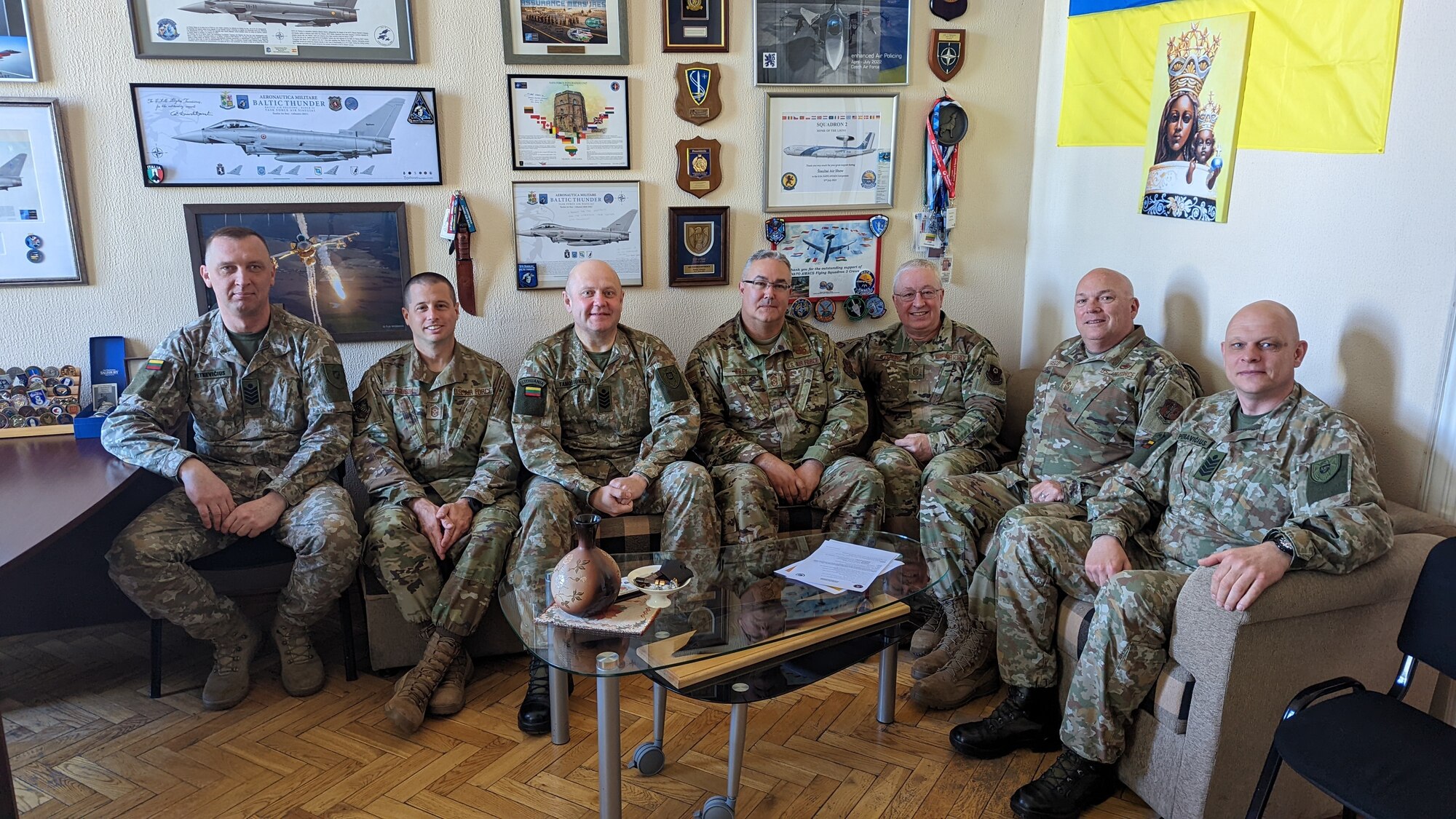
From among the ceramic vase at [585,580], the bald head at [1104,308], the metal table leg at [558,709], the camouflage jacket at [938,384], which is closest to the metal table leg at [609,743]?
the ceramic vase at [585,580]

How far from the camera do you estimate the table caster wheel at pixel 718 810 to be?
2.29 m

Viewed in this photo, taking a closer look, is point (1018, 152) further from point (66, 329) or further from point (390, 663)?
point (66, 329)

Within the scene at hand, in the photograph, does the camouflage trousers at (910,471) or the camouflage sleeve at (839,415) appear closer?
the camouflage trousers at (910,471)

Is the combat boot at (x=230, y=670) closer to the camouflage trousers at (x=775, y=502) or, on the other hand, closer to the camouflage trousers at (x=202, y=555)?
the camouflage trousers at (x=202, y=555)

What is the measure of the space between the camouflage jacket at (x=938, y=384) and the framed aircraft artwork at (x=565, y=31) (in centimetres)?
143

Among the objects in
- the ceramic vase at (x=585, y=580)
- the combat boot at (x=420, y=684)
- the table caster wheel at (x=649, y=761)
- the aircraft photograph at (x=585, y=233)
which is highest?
the aircraft photograph at (x=585, y=233)

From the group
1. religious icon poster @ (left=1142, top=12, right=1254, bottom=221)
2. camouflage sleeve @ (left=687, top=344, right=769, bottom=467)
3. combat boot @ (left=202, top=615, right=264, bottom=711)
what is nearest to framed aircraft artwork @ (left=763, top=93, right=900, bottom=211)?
camouflage sleeve @ (left=687, top=344, right=769, bottom=467)

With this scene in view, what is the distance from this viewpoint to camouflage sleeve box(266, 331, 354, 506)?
3.07 m

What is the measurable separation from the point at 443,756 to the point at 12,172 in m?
2.29

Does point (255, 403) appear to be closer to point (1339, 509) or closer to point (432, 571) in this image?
point (432, 571)

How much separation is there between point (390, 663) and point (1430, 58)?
3229 mm

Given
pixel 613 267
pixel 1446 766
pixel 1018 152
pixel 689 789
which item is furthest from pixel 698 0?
pixel 1446 766

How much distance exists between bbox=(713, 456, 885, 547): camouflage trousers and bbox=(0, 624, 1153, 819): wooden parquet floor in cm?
48

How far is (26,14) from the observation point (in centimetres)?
306
